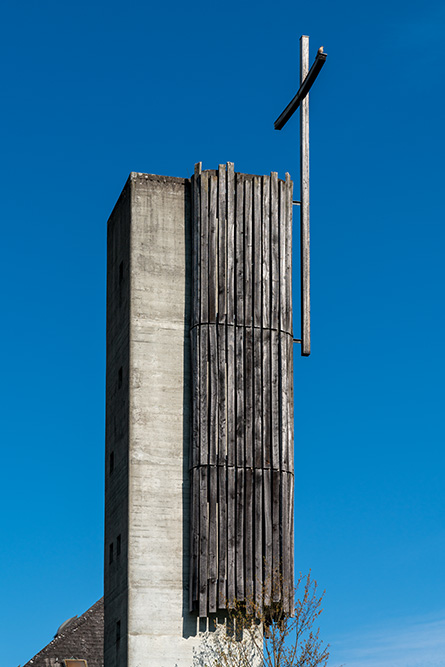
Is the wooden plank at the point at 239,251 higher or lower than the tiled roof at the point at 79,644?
higher

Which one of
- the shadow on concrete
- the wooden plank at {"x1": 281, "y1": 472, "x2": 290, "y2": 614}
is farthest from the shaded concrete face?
the wooden plank at {"x1": 281, "y1": 472, "x2": 290, "y2": 614}

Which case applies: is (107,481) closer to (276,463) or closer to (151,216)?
(276,463)

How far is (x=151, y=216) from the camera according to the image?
37.0 metres

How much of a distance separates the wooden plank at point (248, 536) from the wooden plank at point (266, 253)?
15.0 ft

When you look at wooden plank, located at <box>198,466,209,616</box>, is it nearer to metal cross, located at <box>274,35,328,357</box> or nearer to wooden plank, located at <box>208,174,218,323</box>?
wooden plank, located at <box>208,174,218,323</box>

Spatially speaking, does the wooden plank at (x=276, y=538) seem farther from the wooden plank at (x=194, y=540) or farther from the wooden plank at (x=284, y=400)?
the wooden plank at (x=194, y=540)

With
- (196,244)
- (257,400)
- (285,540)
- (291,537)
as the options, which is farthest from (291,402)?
(196,244)

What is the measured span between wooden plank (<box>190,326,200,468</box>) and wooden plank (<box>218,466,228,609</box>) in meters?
0.81

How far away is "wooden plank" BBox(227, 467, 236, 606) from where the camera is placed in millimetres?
34531

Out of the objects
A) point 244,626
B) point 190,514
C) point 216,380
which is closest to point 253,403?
point 216,380

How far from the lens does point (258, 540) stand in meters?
35.1

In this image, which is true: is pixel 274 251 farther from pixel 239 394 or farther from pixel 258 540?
pixel 258 540

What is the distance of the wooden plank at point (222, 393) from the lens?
3528 centimetres

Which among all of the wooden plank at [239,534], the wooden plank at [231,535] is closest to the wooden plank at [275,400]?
the wooden plank at [239,534]
